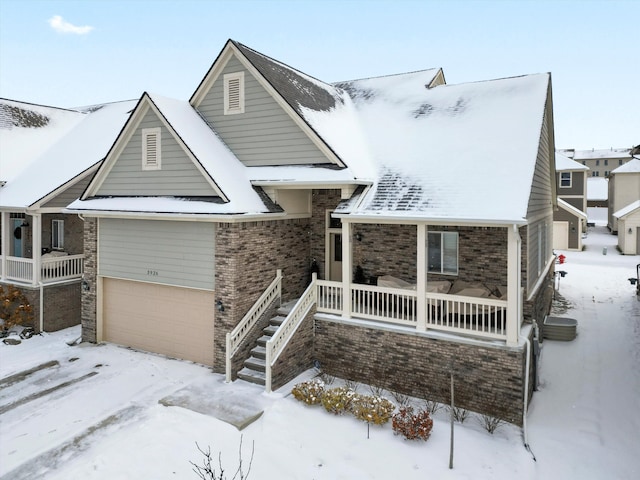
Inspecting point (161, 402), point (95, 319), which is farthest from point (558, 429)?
point (95, 319)


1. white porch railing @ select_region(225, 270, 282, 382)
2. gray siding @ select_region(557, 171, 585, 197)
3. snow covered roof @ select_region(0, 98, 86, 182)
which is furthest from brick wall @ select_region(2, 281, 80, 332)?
gray siding @ select_region(557, 171, 585, 197)

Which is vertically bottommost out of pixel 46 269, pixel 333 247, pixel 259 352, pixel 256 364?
pixel 256 364

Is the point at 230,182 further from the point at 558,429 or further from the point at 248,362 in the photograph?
the point at 558,429

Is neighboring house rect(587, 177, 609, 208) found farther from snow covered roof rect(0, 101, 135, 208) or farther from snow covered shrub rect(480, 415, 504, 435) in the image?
snow covered shrub rect(480, 415, 504, 435)

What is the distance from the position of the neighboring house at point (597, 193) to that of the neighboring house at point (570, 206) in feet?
99.0

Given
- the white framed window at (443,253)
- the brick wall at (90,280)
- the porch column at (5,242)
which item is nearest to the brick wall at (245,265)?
the white framed window at (443,253)

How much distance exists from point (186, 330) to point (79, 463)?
5497mm

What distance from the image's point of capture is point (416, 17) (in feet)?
62.5

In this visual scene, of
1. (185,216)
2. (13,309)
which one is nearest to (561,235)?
(185,216)

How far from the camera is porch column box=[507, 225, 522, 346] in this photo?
10.1 meters

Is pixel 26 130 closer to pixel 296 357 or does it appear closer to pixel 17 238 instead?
pixel 17 238

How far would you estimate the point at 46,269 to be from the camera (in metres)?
17.1

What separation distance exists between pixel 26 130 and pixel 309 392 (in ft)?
66.1

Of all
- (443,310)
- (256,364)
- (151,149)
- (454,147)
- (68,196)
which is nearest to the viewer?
(256,364)
